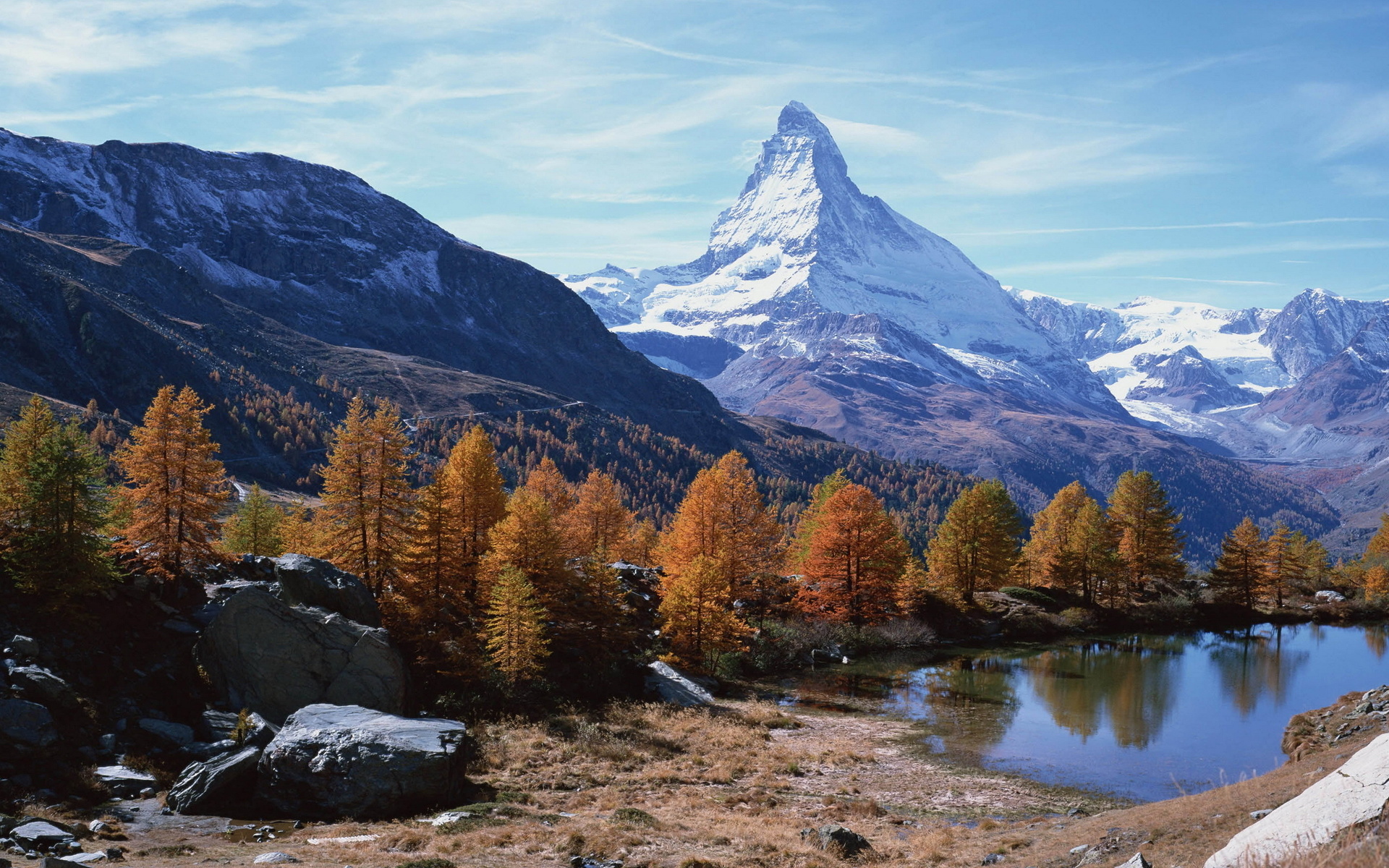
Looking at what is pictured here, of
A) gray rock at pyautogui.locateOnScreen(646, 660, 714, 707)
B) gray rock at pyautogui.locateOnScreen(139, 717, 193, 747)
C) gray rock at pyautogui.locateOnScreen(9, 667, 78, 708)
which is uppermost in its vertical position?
gray rock at pyautogui.locateOnScreen(9, 667, 78, 708)

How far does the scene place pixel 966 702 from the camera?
56.7 metres

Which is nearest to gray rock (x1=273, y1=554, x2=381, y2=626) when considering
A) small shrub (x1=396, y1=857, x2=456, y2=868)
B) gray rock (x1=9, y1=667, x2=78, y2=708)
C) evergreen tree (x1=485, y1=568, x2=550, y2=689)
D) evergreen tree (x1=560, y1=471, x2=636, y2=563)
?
evergreen tree (x1=485, y1=568, x2=550, y2=689)

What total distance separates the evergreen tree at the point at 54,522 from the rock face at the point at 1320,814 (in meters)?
39.3

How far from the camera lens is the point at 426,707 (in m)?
43.6

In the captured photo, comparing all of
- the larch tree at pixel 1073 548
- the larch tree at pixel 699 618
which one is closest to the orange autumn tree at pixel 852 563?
the larch tree at pixel 699 618

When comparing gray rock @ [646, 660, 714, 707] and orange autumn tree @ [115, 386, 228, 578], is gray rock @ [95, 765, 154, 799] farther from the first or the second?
gray rock @ [646, 660, 714, 707]

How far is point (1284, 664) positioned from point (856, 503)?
3731 centimetres

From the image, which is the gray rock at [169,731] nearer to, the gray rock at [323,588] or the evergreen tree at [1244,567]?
the gray rock at [323,588]

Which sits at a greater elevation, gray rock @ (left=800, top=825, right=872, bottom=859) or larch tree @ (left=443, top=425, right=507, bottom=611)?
larch tree @ (left=443, top=425, right=507, bottom=611)

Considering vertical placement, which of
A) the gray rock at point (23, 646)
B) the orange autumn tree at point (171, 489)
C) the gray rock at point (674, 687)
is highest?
the orange autumn tree at point (171, 489)

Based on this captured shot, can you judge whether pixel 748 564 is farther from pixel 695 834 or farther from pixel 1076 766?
pixel 695 834

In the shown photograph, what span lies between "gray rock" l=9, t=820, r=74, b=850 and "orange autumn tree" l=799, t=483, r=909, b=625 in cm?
5760

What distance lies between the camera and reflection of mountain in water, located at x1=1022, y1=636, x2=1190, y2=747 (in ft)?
171

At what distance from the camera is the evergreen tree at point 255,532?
62.5m
